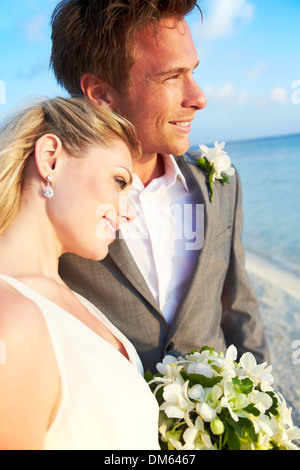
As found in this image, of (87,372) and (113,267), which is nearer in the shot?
(87,372)

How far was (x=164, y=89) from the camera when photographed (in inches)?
80.2

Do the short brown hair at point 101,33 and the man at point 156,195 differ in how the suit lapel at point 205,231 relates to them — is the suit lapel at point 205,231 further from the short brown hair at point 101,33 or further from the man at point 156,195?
the short brown hair at point 101,33

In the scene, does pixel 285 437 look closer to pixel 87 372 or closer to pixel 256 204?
pixel 87 372

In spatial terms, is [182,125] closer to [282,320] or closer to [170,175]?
[170,175]

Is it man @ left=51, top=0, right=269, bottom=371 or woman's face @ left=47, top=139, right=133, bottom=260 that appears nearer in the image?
woman's face @ left=47, top=139, right=133, bottom=260

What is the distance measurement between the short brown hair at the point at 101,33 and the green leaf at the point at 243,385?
1.45m

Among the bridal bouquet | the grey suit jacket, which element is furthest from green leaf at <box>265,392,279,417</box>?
the grey suit jacket

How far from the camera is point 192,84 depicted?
6.77 ft

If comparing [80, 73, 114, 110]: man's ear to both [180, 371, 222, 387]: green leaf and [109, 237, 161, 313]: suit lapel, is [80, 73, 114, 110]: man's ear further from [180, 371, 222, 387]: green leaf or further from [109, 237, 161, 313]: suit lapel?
[180, 371, 222, 387]: green leaf

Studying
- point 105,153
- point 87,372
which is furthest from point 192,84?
point 87,372

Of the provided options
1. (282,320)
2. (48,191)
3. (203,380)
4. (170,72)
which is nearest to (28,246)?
(48,191)

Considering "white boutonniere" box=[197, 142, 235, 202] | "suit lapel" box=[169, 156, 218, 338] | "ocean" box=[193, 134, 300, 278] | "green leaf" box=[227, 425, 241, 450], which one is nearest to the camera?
"green leaf" box=[227, 425, 241, 450]

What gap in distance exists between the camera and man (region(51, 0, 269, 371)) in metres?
1.97
